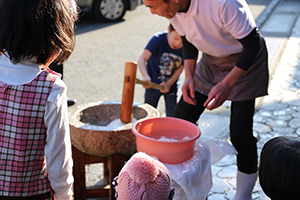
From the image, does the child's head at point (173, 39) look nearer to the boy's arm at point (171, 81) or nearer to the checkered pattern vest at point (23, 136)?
the boy's arm at point (171, 81)

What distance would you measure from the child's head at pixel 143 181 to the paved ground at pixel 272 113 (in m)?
1.41

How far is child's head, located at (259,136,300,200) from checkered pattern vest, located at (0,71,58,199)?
88 cm

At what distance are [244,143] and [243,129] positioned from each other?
94 mm

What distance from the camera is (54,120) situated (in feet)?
4.63

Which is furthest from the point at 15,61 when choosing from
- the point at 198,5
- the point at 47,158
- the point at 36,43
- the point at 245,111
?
the point at 245,111

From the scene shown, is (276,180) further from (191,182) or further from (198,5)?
(198,5)

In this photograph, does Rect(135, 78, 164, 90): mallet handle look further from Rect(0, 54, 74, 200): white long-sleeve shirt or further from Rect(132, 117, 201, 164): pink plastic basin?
Rect(0, 54, 74, 200): white long-sleeve shirt

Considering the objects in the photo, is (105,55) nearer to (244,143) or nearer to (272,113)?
(272,113)

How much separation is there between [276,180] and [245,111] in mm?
869

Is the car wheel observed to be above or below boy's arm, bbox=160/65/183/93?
below

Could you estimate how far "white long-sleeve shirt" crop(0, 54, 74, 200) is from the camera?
55.1 inches

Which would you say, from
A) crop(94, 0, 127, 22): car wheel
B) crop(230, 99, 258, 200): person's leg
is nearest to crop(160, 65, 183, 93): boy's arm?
crop(230, 99, 258, 200): person's leg

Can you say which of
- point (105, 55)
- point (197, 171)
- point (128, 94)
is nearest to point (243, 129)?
point (197, 171)

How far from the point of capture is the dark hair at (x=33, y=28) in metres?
1.30
